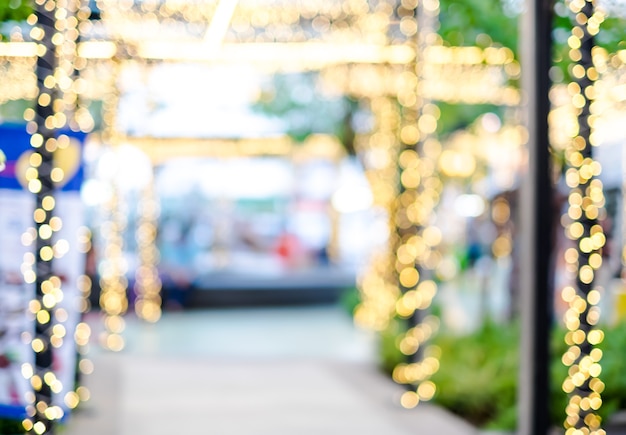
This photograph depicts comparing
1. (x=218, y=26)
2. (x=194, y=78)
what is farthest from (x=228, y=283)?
(x=218, y=26)

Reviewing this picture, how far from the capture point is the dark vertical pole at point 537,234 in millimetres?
4613

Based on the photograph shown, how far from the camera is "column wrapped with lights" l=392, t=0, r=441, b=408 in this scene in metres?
7.04

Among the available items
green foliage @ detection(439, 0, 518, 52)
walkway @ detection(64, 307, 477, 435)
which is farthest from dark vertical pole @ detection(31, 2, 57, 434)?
green foliage @ detection(439, 0, 518, 52)

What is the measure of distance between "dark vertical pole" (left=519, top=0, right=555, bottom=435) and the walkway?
138 centimetres

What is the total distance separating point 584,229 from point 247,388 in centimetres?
435

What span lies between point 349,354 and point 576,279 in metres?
6.24

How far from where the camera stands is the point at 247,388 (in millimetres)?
7730

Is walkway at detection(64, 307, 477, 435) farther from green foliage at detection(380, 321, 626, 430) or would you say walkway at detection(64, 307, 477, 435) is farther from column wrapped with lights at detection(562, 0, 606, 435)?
column wrapped with lights at detection(562, 0, 606, 435)

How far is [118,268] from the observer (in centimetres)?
1091

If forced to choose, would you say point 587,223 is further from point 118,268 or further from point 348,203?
point 348,203

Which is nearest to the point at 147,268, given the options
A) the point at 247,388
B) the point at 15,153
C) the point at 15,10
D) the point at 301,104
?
the point at 301,104

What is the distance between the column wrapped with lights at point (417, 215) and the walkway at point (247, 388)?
1.10 ft

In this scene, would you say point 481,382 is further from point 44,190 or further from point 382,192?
point 382,192

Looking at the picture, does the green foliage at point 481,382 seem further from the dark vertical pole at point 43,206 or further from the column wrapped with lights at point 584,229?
the dark vertical pole at point 43,206
